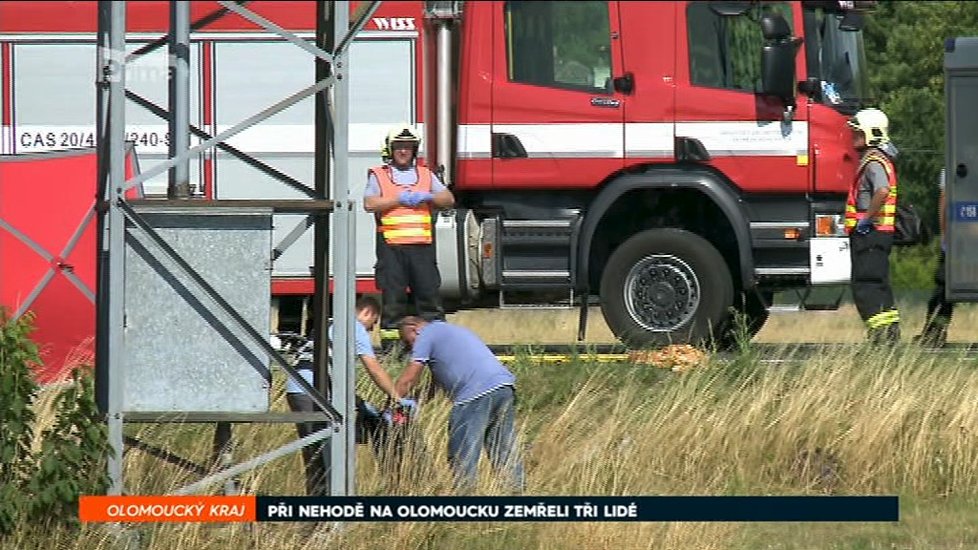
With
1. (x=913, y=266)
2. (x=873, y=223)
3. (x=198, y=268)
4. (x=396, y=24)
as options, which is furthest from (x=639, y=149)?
(x=913, y=266)

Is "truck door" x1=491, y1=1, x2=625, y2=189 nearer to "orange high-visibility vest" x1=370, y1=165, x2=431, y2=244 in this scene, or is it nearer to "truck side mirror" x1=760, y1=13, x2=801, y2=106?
"truck side mirror" x1=760, y1=13, x2=801, y2=106

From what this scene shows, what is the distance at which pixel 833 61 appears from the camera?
15.6m

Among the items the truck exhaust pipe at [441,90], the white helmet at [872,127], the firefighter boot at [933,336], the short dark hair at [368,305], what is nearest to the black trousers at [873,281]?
the firefighter boot at [933,336]

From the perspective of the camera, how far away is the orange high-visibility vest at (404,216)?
537 inches

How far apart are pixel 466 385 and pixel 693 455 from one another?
1610mm

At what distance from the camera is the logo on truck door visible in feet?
52.7

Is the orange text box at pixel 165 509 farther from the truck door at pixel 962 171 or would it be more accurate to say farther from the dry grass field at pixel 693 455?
the truck door at pixel 962 171

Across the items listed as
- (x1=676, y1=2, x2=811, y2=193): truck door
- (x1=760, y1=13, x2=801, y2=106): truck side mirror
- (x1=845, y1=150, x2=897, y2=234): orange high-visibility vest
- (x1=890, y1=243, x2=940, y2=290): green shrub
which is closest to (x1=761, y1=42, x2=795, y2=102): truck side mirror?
(x1=760, y1=13, x2=801, y2=106): truck side mirror

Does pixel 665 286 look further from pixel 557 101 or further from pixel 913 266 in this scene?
pixel 913 266

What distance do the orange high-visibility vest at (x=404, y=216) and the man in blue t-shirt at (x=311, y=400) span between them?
3277 mm

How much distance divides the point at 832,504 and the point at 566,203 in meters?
6.29

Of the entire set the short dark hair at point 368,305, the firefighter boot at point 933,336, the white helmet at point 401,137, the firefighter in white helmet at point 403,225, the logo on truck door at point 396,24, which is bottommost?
the firefighter boot at point 933,336

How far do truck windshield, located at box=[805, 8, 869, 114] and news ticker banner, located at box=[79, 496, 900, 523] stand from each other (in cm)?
658

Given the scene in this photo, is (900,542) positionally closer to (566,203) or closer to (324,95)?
(324,95)
